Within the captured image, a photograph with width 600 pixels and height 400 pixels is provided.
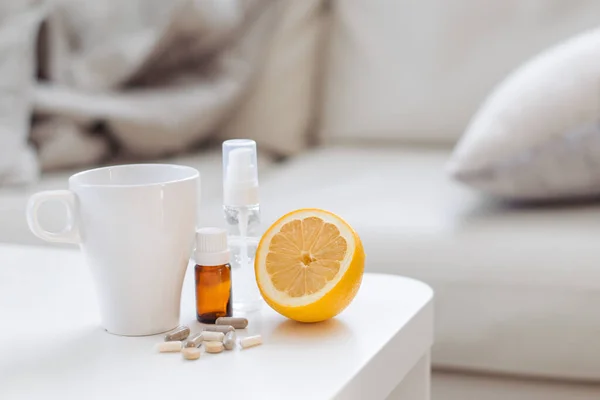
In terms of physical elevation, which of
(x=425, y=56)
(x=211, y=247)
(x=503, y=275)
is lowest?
(x=503, y=275)

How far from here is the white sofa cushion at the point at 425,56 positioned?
1.56 metres

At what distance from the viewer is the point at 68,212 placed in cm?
69

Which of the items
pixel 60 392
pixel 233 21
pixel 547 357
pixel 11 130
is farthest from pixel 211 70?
pixel 60 392

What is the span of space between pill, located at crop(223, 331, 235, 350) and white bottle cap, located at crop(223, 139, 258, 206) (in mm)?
115

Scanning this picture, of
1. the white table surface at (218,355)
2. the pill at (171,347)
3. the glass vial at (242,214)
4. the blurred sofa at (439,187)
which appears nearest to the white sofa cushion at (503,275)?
the blurred sofa at (439,187)

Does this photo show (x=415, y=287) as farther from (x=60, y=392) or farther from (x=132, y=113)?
(x=132, y=113)

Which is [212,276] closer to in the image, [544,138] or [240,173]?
[240,173]

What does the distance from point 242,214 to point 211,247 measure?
2.7 inches

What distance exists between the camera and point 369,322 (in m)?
0.72

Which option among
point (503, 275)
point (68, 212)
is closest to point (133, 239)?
point (68, 212)

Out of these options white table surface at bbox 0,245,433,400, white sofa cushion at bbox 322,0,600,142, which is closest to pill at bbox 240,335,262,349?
white table surface at bbox 0,245,433,400

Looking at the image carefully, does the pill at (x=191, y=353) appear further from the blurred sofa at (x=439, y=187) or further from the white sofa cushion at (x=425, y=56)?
the white sofa cushion at (x=425, y=56)

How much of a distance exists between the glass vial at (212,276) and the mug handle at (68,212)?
0.10 m

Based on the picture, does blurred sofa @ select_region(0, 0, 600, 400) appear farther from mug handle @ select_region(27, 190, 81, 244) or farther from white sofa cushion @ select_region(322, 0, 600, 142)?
mug handle @ select_region(27, 190, 81, 244)
